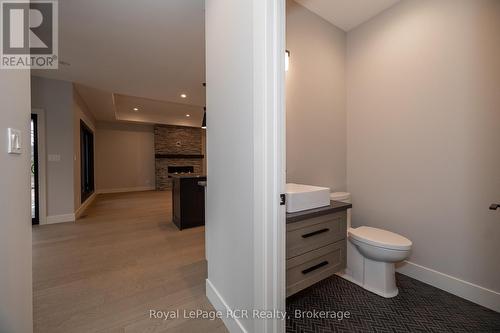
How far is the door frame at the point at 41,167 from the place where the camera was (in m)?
3.53

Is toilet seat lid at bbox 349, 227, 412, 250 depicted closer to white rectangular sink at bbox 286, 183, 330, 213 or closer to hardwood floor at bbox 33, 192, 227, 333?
white rectangular sink at bbox 286, 183, 330, 213

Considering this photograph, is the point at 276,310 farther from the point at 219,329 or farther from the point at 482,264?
the point at 482,264

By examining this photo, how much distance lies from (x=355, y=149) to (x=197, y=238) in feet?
7.80

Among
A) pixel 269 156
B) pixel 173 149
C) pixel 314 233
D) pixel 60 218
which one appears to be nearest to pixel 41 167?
pixel 60 218

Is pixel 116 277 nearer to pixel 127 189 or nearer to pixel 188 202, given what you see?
pixel 188 202

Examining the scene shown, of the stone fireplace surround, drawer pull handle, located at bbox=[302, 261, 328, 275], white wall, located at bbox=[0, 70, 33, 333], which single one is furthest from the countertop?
the stone fireplace surround

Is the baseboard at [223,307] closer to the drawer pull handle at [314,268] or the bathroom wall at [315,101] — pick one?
the drawer pull handle at [314,268]

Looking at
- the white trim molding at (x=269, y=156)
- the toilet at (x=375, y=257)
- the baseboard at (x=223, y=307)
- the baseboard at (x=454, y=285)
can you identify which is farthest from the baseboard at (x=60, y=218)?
the baseboard at (x=454, y=285)

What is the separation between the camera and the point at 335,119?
2.38 m

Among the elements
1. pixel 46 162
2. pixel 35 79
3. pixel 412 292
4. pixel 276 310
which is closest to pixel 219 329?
pixel 276 310

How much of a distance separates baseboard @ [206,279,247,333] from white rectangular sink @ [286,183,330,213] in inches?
29.6

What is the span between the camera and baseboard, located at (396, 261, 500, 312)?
155cm

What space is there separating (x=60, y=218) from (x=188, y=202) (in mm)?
2366

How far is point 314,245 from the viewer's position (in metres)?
1.45
